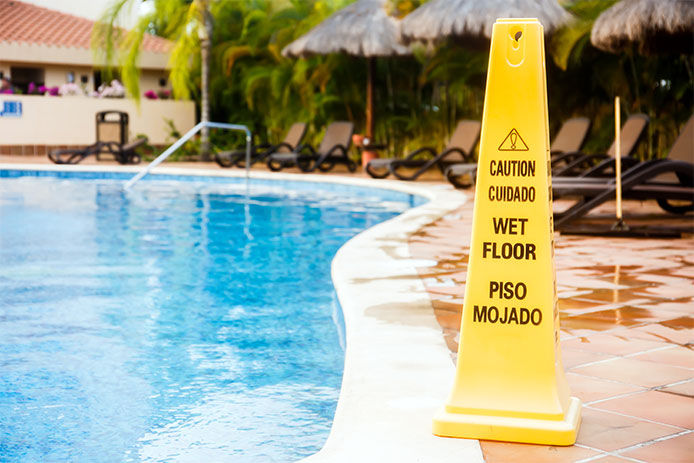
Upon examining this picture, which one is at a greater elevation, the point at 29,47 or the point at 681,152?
the point at 29,47

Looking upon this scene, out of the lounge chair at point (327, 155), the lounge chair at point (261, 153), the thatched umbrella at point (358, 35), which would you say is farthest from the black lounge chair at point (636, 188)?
the lounge chair at point (261, 153)

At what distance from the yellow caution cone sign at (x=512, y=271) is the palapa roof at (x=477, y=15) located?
1074cm

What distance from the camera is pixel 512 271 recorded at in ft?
8.25

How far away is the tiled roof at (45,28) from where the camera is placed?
24.5m

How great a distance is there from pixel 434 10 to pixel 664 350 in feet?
35.4

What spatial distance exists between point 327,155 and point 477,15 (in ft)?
11.2

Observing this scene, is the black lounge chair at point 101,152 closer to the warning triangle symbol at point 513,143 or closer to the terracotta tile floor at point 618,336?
the terracotta tile floor at point 618,336

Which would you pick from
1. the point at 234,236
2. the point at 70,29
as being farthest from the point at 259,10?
the point at 234,236

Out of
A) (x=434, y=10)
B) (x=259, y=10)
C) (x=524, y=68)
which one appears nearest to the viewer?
(x=524, y=68)

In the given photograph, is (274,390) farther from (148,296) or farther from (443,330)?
(148,296)

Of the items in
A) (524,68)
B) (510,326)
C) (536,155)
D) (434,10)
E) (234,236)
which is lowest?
(234,236)

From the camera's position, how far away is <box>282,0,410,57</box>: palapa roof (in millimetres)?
15227

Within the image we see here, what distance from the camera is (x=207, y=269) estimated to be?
666 centimetres

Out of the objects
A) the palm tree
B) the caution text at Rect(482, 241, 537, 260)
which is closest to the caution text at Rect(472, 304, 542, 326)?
the caution text at Rect(482, 241, 537, 260)
